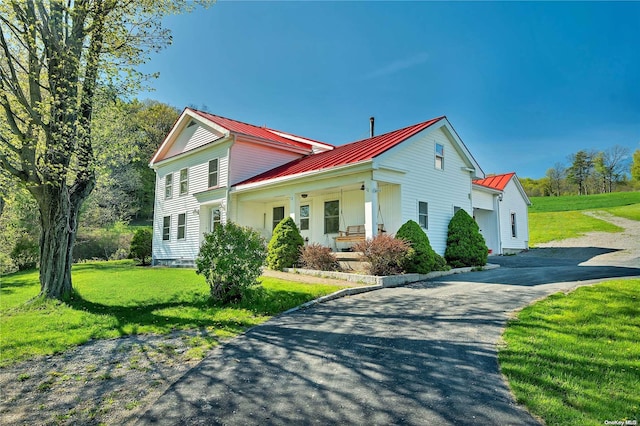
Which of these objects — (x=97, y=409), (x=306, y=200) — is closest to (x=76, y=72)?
(x=97, y=409)

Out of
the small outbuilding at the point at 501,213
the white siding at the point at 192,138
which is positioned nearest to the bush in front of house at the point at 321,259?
the white siding at the point at 192,138

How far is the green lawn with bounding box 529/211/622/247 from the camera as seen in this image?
80.7 feet

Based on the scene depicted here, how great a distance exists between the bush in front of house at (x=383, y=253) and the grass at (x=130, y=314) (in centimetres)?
177

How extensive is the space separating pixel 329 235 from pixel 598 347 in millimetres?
11165

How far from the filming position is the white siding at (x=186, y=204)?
59.7ft

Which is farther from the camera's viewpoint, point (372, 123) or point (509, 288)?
point (372, 123)

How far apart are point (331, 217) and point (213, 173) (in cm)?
686

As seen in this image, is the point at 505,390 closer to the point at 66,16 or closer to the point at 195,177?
the point at 66,16

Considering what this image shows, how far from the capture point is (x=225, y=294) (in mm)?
7855

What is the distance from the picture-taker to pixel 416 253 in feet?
35.2

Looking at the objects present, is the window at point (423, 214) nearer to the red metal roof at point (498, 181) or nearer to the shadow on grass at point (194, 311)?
the shadow on grass at point (194, 311)

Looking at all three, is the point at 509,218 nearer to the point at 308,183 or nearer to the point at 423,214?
the point at 423,214

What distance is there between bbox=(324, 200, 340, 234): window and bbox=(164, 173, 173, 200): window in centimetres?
1046

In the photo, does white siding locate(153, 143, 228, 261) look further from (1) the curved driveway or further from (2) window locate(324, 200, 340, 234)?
(1) the curved driveway
